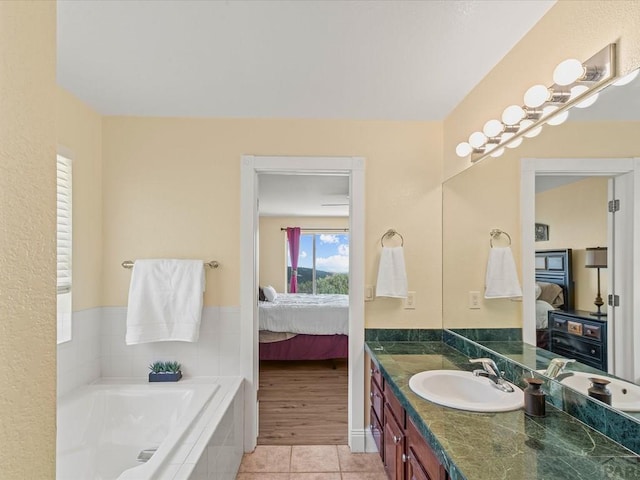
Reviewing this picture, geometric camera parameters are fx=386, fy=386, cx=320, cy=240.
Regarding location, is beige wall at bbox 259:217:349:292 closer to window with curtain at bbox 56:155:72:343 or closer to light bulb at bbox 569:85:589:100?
window with curtain at bbox 56:155:72:343

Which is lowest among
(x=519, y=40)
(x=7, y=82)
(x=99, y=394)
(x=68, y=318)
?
(x=99, y=394)

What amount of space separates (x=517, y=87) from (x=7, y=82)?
1983mm

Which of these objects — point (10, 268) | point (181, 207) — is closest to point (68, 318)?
point (181, 207)

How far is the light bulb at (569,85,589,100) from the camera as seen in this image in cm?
138

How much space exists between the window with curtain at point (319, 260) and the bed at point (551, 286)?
257 inches

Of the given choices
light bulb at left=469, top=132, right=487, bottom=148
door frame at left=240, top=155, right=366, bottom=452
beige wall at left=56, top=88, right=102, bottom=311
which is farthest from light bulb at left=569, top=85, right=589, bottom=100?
beige wall at left=56, top=88, right=102, bottom=311

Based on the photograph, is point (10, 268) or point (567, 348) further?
point (567, 348)

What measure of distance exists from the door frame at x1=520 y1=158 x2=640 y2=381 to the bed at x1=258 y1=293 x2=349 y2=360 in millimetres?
3236

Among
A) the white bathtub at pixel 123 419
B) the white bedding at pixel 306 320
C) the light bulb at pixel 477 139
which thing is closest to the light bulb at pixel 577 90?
the light bulb at pixel 477 139

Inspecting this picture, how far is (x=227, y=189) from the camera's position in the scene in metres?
2.70

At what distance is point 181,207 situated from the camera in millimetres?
2691

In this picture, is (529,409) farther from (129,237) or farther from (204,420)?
(129,237)

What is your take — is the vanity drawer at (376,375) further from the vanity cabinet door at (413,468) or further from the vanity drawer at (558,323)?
the vanity drawer at (558,323)

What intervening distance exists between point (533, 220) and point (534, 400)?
733 millimetres
